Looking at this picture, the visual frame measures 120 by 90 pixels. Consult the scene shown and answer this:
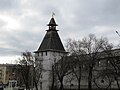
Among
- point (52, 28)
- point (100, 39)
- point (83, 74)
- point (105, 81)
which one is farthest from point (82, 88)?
point (52, 28)

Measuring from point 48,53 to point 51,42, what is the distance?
3.78 m

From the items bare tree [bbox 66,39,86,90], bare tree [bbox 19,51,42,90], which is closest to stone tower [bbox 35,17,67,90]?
bare tree [bbox 19,51,42,90]

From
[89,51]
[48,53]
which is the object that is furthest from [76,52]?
[48,53]

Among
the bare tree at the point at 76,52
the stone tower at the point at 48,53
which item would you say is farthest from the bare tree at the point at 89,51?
the stone tower at the point at 48,53

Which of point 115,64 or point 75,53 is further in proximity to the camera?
point 75,53

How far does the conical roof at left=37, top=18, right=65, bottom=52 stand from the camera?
8938 centimetres

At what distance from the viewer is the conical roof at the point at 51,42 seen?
293ft

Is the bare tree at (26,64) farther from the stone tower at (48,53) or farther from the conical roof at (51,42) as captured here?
the conical roof at (51,42)

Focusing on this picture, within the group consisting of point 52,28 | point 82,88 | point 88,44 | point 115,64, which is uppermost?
point 52,28

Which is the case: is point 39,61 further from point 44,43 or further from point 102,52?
point 102,52

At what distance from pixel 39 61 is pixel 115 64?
37.0 metres

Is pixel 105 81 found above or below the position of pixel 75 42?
below

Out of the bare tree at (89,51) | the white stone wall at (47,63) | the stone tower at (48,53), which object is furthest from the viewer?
the stone tower at (48,53)

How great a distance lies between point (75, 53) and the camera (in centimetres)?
6506
